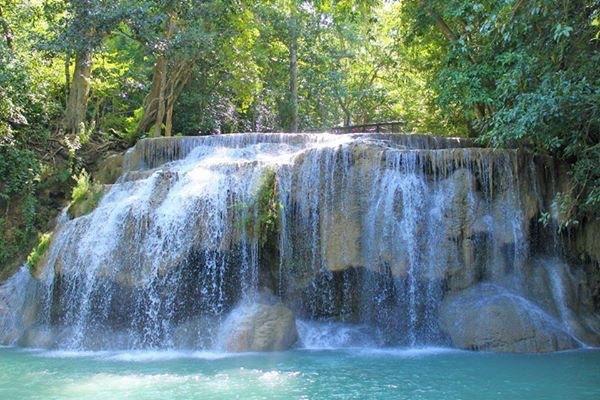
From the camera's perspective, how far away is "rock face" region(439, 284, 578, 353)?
1150 cm

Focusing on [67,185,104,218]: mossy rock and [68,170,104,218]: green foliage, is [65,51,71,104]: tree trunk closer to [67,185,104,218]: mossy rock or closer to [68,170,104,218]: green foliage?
[68,170,104,218]: green foliage

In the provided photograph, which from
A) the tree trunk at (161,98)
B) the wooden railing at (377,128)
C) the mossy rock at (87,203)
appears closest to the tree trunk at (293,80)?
the wooden railing at (377,128)

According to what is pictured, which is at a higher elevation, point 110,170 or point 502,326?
point 110,170

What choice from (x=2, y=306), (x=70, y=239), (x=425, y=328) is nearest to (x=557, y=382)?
(x=425, y=328)

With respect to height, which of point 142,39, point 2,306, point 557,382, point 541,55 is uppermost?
point 142,39

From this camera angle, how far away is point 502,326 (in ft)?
38.2

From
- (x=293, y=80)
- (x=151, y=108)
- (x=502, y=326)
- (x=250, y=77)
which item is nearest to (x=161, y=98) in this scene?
(x=151, y=108)

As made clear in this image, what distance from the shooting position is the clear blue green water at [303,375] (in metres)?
8.40

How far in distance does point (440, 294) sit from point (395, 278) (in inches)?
36.0

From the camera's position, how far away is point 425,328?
501 inches

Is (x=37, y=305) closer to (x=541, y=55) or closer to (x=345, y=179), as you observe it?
(x=345, y=179)

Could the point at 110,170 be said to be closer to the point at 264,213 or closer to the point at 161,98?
the point at 161,98

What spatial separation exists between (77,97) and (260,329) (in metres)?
10.7

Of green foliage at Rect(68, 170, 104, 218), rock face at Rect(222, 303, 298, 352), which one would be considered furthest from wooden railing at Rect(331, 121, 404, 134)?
rock face at Rect(222, 303, 298, 352)
